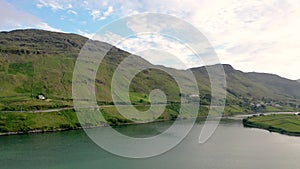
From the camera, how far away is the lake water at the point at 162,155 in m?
26.2

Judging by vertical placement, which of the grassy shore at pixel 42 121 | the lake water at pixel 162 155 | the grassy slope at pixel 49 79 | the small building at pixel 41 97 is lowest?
the lake water at pixel 162 155

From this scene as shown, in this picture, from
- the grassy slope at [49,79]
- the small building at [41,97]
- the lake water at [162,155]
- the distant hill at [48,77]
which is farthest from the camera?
the distant hill at [48,77]

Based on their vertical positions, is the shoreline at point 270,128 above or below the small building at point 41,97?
below

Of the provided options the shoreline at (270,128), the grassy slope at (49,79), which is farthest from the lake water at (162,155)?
the grassy slope at (49,79)

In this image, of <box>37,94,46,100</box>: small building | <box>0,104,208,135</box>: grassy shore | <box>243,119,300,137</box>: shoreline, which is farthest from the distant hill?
<box>243,119,300,137</box>: shoreline

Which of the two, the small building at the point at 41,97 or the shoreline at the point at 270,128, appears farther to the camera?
the small building at the point at 41,97

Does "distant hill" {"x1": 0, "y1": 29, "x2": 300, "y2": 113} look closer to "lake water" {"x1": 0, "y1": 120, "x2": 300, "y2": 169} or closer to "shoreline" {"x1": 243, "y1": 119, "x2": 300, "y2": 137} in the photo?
"lake water" {"x1": 0, "y1": 120, "x2": 300, "y2": 169}

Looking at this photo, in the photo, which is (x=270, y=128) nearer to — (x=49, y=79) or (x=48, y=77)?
(x=49, y=79)

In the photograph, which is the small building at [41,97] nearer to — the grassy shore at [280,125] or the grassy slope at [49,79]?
the grassy slope at [49,79]

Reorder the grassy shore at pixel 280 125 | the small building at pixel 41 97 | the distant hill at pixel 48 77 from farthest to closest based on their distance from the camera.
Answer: the distant hill at pixel 48 77 < the small building at pixel 41 97 < the grassy shore at pixel 280 125

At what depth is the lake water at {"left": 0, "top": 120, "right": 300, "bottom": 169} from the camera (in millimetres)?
26189

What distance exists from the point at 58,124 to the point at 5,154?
17933 millimetres

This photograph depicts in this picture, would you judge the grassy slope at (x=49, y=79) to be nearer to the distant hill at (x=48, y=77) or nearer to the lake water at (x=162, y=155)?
the distant hill at (x=48, y=77)

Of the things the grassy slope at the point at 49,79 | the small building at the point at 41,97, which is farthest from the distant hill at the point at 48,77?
the small building at the point at 41,97
